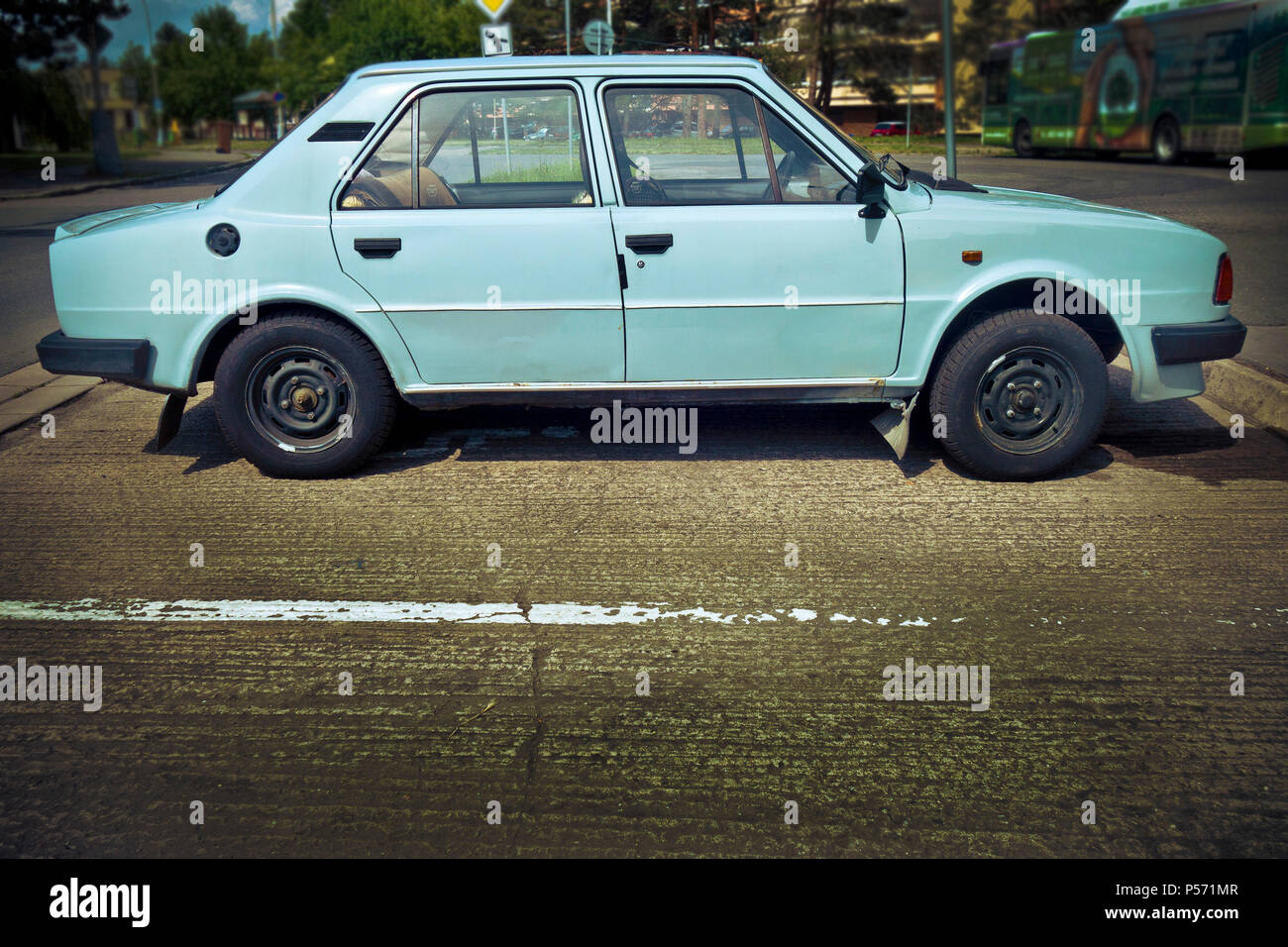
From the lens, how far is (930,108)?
53.5 meters

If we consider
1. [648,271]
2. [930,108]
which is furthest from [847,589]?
[930,108]

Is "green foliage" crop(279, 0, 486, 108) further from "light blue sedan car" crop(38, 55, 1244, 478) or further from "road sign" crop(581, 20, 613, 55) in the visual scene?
"light blue sedan car" crop(38, 55, 1244, 478)

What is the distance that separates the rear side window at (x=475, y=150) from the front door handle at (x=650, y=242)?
283mm

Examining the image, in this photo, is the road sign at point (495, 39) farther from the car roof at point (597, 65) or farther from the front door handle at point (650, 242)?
the front door handle at point (650, 242)

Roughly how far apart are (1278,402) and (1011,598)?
9.99 ft

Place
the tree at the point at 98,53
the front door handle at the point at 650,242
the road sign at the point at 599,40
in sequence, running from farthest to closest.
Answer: the tree at the point at 98,53
the road sign at the point at 599,40
the front door handle at the point at 650,242

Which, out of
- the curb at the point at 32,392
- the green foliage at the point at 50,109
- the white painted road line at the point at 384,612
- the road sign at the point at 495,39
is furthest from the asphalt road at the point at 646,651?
the green foliage at the point at 50,109

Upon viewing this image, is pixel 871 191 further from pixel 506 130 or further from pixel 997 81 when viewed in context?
pixel 997 81

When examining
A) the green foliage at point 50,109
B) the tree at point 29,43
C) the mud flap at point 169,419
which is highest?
the tree at point 29,43

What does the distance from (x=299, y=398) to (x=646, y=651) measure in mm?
2369

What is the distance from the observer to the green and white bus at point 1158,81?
21.9 metres
